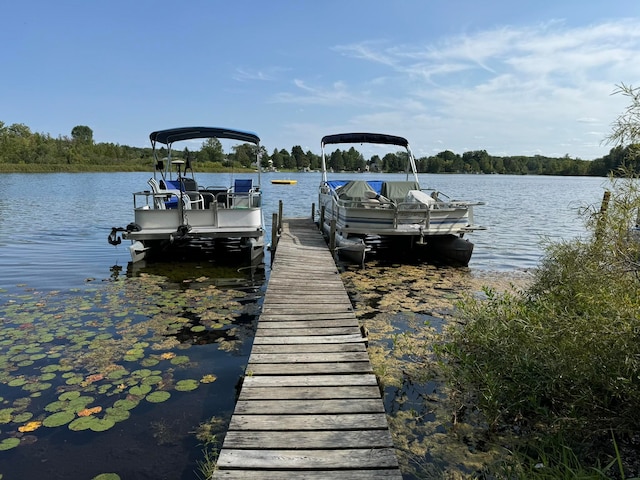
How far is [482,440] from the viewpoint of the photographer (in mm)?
3650

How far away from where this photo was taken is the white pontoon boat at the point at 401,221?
34.4 ft

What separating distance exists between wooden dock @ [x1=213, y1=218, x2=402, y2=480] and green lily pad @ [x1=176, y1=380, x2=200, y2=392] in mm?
795

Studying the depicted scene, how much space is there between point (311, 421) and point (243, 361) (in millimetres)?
2296

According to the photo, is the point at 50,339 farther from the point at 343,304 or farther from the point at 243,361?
the point at 343,304

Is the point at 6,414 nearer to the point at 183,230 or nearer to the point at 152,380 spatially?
the point at 152,380

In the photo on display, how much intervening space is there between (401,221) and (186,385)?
715cm

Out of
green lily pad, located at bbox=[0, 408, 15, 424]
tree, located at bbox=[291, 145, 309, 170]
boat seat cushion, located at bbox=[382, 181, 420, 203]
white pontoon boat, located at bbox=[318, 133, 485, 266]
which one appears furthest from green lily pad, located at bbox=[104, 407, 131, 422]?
tree, located at bbox=[291, 145, 309, 170]

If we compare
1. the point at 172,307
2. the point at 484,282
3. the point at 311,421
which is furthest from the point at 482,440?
the point at 484,282

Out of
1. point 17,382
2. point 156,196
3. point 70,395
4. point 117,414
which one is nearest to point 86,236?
point 156,196

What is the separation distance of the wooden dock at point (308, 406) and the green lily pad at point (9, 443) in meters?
1.93

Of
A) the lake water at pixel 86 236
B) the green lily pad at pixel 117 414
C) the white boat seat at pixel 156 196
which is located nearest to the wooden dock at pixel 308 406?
the green lily pad at pixel 117 414

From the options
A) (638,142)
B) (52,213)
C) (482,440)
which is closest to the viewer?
(638,142)

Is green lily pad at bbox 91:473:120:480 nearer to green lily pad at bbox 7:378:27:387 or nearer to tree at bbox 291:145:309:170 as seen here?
green lily pad at bbox 7:378:27:387

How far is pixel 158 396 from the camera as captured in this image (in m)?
4.37
